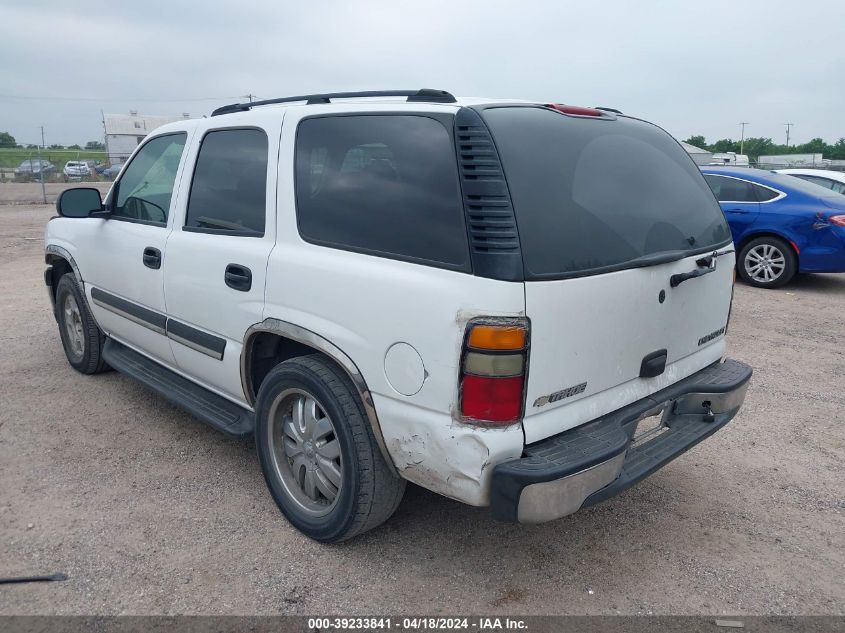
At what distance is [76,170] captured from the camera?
1328 inches

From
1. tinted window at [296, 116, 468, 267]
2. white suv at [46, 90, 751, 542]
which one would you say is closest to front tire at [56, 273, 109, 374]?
white suv at [46, 90, 751, 542]

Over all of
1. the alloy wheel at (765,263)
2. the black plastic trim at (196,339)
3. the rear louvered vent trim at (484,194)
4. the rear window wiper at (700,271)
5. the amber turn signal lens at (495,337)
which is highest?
the rear louvered vent trim at (484,194)

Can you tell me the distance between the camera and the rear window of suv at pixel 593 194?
237 centimetres

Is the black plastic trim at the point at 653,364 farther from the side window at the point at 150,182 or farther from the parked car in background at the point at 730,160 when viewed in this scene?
the parked car in background at the point at 730,160

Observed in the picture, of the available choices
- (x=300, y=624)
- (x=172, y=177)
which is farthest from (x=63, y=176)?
(x=300, y=624)

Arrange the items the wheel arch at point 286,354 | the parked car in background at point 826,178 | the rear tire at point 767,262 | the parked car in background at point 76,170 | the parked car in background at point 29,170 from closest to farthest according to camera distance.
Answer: the wheel arch at point 286,354, the rear tire at point 767,262, the parked car in background at point 826,178, the parked car in background at point 29,170, the parked car in background at point 76,170

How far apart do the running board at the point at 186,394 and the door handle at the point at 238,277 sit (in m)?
0.68

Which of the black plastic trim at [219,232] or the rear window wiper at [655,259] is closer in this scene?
the rear window wiper at [655,259]

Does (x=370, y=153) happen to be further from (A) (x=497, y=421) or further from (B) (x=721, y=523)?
(B) (x=721, y=523)

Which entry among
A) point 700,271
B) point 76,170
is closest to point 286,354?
point 700,271

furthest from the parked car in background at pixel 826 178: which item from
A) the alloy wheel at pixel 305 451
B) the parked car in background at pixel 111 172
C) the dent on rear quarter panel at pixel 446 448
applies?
the parked car in background at pixel 111 172

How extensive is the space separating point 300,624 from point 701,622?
1529 mm

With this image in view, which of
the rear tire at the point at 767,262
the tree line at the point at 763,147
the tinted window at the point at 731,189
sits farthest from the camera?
the tree line at the point at 763,147

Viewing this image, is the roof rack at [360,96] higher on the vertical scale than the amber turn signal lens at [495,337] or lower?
higher
